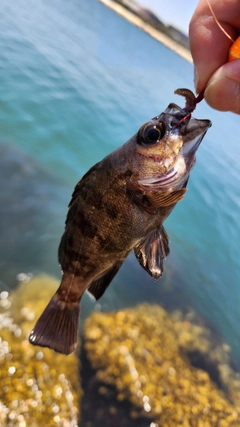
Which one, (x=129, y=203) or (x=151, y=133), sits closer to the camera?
(x=151, y=133)

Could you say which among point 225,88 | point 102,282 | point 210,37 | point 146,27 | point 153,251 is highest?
point 210,37

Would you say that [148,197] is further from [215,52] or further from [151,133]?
[215,52]

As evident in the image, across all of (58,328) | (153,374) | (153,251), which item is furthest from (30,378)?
(153,251)

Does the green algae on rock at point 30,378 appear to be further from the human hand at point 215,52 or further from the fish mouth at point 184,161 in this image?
the human hand at point 215,52

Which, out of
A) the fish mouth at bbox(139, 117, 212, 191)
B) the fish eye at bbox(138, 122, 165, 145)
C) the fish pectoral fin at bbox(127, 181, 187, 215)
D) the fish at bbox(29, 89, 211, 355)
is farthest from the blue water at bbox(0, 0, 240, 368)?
the fish eye at bbox(138, 122, 165, 145)

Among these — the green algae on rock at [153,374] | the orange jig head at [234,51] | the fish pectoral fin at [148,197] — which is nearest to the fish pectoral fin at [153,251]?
the fish pectoral fin at [148,197]

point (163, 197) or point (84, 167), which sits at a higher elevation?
point (163, 197)

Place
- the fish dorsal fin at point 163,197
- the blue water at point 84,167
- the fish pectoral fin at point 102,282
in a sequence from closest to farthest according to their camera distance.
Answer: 1. the fish dorsal fin at point 163,197
2. the fish pectoral fin at point 102,282
3. the blue water at point 84,167
